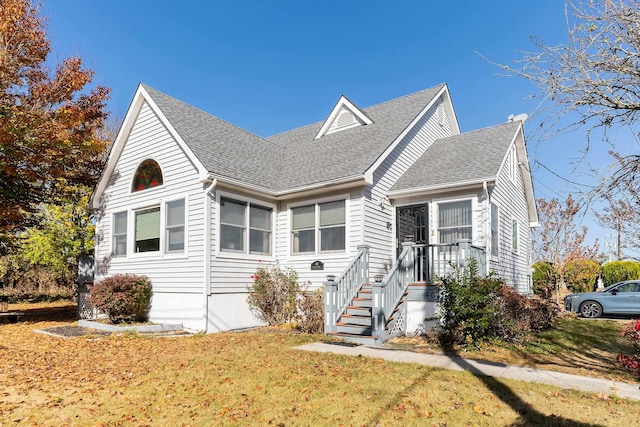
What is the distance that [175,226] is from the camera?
12172 mm

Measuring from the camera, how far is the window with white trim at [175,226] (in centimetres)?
1209

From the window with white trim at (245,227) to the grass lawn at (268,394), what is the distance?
14.4ft

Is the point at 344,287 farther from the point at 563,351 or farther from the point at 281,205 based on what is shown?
the point at 563,351

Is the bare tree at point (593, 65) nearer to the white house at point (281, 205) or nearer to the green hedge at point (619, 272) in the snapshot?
the white house at point (281, 205)

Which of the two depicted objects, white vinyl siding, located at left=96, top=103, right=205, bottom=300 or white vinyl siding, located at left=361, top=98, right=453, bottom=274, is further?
white vinyl siding, located at left=361, top=98, right=453, bottom=274

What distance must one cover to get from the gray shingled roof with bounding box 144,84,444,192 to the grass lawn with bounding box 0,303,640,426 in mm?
5709

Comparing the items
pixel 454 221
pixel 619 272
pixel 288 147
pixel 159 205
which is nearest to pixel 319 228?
pixel 454 221

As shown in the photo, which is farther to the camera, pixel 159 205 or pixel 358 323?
pixel 159 205

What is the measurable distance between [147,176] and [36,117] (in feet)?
11.7

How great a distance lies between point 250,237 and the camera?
12.5m

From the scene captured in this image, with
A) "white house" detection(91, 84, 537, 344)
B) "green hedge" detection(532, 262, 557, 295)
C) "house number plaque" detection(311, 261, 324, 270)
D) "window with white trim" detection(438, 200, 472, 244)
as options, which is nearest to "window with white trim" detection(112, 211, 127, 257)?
"white house" detection(91, 84, 537, 344)

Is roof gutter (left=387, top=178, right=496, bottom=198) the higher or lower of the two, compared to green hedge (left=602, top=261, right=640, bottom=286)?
higher

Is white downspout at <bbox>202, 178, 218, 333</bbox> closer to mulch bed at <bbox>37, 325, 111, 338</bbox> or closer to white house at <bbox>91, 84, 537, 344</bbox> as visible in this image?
white house at <bbox>91, 84, 537, 344</bbox>

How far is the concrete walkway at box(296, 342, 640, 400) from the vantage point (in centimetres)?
557
